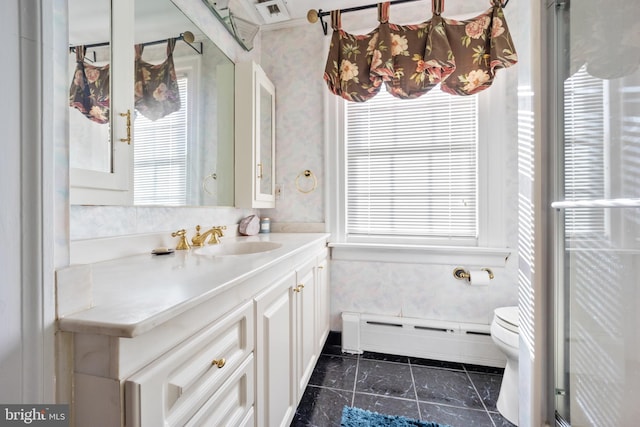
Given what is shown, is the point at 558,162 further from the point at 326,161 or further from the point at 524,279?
the point at 326,161

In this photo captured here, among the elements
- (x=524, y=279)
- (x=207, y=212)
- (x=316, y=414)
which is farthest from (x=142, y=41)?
(x=316, y=414)

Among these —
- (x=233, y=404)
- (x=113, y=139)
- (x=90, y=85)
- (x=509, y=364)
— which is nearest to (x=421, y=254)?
(x=509, y=364)

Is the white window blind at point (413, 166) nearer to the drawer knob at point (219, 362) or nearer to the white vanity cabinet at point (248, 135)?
the white vanity cabinet at point (248, 135)

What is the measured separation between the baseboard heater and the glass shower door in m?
0.91

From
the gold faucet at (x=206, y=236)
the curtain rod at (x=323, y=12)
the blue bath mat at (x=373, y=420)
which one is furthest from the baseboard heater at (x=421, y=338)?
the curtain rod at (x=323, y=12)

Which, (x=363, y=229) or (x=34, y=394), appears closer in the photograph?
(x=34, y=394)

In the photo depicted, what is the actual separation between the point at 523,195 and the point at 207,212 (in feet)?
5.06

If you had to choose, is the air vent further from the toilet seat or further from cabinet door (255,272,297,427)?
the toilet seat

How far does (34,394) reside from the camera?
41 cm

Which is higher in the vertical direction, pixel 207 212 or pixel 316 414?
pixel 207 212

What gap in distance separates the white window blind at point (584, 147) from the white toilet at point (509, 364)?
2.52ft

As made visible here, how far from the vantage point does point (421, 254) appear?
1866 millimetres

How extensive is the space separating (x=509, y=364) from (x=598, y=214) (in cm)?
102

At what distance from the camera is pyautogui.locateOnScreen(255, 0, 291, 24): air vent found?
1.81 metres
